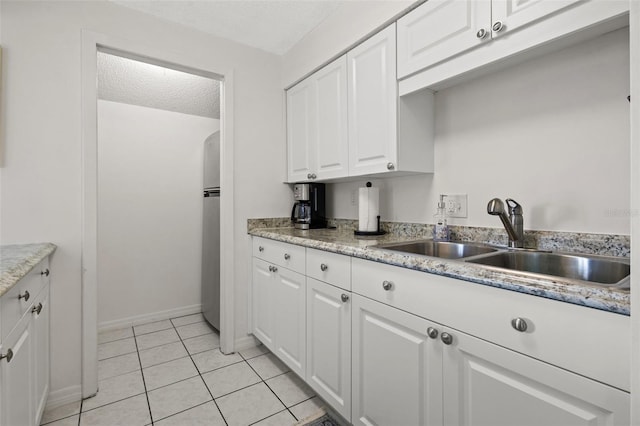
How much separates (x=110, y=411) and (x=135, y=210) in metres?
1.79

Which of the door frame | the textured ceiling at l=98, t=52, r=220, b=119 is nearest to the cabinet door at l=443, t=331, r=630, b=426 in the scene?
the door frame

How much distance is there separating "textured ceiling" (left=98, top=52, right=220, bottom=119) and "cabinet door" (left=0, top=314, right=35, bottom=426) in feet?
6.22

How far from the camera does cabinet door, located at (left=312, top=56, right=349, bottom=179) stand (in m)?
1.90

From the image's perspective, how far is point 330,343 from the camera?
4.79ft

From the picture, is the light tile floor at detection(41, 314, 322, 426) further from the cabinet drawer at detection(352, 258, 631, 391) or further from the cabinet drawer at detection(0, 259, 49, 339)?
the cabinet drawer at detection(352, 258, 631, 391)

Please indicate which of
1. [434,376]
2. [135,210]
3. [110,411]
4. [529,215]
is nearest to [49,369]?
[110,411]

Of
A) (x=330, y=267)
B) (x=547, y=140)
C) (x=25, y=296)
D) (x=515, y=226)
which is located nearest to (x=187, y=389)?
(x=25, y=296)

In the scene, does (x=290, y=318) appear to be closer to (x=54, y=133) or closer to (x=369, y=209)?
(x=369, y=209)

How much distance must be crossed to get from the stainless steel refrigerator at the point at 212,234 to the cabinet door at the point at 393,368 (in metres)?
1.58

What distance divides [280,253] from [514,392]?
1.34 m

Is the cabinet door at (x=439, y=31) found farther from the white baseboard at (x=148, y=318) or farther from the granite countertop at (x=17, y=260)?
the white baseboard at (x=148, y=318)

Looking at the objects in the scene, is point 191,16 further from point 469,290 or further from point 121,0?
point 469,290

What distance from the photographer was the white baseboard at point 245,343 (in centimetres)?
225

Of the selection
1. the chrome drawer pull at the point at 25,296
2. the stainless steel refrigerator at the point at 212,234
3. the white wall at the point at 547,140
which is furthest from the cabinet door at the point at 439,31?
the chrome drawer pull at the point at 25,296
